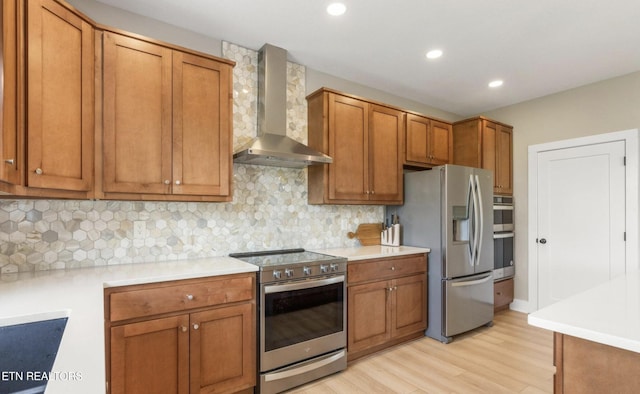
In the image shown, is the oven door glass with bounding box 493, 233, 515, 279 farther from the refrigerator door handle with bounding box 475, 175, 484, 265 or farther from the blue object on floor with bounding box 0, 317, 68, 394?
the blue object on floor with bounding box 0, 317, 68, 394

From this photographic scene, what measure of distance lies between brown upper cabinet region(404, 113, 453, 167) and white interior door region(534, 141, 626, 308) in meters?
1.23

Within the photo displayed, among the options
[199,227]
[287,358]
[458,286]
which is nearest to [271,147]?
[199,227]

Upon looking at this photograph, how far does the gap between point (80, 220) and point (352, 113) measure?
7.94ft

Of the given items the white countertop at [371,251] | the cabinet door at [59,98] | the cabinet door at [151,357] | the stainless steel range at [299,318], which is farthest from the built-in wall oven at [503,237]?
the cabinet door at [59,98]

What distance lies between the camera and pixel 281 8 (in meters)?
2.34

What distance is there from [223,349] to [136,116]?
1629mm

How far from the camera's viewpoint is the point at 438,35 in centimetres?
270

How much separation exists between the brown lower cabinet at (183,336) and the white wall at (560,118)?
149 inches

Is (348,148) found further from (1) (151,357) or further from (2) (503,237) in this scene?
(2) (503,237)

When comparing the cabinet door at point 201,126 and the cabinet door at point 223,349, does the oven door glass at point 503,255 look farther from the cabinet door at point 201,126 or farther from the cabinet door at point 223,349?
the cabinet door at point 201,126

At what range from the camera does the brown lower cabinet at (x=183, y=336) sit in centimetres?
180

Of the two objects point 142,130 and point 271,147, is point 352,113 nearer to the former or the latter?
point 271,147

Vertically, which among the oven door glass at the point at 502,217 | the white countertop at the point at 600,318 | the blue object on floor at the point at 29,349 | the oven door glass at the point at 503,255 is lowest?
the oven door glass at the point at 503,255

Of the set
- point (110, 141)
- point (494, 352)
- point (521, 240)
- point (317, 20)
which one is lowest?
point (494, 352)
